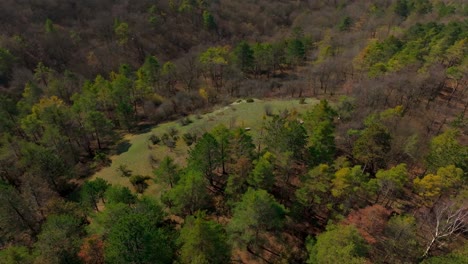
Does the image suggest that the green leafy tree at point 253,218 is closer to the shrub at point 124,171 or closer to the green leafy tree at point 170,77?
the shrub at point 124,171

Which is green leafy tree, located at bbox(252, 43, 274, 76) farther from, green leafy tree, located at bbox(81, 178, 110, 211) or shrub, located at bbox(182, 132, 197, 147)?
green leafy tree, located at bbox(81, 178, 110, 211)

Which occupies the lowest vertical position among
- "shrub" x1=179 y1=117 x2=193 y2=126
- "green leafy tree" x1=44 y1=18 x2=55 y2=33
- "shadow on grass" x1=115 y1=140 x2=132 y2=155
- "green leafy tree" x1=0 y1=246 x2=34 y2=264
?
"shadow on grass" x1=115 y1=140 x2=132 y2=155

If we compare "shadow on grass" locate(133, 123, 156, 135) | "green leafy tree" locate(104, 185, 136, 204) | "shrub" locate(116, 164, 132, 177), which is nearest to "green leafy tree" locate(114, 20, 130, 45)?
"shadow on grass" locate(133, 123, 156, 135)

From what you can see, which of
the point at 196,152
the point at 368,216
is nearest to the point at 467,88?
the point at 368,216

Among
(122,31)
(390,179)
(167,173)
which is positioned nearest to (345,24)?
(122,31)

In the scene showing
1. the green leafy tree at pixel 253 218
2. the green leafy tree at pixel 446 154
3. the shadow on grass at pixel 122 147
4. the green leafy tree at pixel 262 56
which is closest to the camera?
the green leafy tree at pixel 253 218

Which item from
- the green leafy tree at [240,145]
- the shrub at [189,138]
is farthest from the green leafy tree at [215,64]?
the green leafy tree at [240,145]

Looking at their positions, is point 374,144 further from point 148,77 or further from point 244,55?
point 148,77
